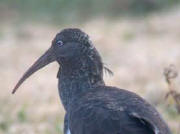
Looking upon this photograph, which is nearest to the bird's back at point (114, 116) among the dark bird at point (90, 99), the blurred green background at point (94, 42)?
the dark bird at point (90, 99)

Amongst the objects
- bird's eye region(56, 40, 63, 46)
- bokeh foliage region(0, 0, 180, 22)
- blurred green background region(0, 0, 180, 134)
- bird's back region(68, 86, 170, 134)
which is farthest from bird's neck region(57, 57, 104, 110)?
bokeh foliage region(0, 0, 180, 22)

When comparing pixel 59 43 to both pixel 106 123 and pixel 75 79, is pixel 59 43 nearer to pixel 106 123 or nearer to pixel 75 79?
pixel 75 79

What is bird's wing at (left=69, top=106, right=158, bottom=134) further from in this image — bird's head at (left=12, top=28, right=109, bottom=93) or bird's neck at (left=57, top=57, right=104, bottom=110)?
bird's head at (left=12, top=28, right=109, bottom=93)

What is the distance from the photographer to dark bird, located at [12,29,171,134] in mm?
7824

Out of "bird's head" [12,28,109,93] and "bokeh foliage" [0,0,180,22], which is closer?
"bird's head" [12,28,109,93]

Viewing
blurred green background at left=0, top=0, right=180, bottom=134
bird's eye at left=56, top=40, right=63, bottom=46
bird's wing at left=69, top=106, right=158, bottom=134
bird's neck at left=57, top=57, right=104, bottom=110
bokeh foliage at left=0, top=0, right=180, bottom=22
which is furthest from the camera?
bokeh foliage at left=0, top=0, right=180, bottom=22

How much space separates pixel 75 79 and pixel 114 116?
1377 millimetres

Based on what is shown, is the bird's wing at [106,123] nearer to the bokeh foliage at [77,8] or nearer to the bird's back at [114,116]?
the bird's back at [114,116]

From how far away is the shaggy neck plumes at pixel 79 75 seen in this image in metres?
9.14

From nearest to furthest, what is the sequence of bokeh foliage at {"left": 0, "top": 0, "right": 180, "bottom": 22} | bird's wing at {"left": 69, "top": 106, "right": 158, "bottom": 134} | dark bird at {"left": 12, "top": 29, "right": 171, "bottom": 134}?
bird's wing at {"left": 69, "top": 106, "right": 158, "bottom": 134}, dark bird at {"left": 12, "top": 29, "right": 171, "bottom": 134}, bokeh foliage at {"left": 0, "top": 0, "right": 180, "bottom": 22}

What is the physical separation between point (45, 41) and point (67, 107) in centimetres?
993

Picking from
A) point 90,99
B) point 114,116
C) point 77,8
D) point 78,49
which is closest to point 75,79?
point 78,49

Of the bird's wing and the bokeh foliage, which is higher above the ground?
the bokeh foliage

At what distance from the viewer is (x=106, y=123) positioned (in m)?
7.86
